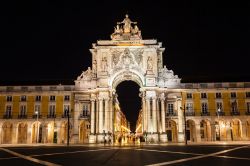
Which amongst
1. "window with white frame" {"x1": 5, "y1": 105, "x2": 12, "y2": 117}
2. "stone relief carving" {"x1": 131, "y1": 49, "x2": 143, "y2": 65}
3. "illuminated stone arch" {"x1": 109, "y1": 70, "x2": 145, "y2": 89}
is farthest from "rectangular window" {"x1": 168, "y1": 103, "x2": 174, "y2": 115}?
"window with white frame" {"x1": 5, "y1": 105, "x2": 12, "y2": 117}

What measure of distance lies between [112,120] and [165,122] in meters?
12.8

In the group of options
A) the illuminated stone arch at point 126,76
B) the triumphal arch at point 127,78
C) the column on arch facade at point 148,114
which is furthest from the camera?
the illuminated stone arch at point 126,76

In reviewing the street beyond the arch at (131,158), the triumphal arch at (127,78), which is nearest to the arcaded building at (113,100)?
the triumphal arch at (127,78)

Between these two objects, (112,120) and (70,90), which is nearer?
(112,120)

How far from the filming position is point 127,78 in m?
71.4

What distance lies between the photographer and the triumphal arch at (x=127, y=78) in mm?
65500

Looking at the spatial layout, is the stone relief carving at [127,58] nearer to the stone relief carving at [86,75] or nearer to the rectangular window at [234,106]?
the stone relief carving at [86,75]

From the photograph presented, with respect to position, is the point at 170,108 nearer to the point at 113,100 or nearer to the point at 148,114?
the point at 148,114

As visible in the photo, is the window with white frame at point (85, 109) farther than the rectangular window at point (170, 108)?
Yes

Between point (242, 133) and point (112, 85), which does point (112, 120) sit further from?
point (242, 133)

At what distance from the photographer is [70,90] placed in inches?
2788

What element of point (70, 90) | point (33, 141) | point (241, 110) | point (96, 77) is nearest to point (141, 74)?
point (96, 77)

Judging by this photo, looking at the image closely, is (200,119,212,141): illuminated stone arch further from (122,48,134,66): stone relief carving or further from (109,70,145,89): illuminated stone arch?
(122,48,134,66): stone relief carving

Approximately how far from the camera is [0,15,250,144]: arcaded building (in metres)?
67.2
